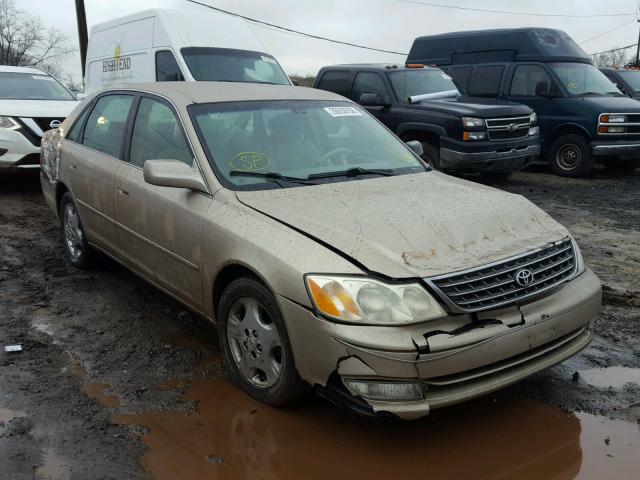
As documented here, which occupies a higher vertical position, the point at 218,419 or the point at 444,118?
the point at 444,118

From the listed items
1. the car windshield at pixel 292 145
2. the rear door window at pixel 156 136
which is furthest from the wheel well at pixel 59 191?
the car windshield at pixel 292 145

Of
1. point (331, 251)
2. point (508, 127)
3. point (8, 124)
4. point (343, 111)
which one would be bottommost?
Result: point (8, 124)

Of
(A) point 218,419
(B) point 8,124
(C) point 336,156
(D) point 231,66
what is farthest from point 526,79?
(A) point 218,419

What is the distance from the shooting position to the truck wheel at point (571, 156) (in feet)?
35.9

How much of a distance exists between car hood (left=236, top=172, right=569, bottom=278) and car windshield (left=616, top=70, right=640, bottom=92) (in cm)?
1227

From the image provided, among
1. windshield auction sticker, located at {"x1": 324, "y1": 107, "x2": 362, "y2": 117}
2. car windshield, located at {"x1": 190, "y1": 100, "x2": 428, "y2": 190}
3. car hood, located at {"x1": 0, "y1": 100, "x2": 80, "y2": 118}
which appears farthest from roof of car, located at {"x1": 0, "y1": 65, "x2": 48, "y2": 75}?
windshield auction sticker, located at {"x1": 324, "y1": 107, "x2": 362, "y2": 117}

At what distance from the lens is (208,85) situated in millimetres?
4457

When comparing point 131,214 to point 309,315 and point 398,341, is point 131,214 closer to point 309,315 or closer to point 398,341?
point 309,315

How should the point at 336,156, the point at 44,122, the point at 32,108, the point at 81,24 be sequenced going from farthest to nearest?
the point at 81,24, the point at 32,108, the point at 44,122, the point at 336,156

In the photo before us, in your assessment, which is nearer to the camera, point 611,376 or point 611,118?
point 611,376

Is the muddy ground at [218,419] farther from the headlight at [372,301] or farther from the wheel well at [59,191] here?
the wheel well at [59,191]

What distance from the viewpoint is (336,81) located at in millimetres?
10898

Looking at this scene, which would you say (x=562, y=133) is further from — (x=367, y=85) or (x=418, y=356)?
(x=418, y=356)

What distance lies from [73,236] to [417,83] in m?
6.72
